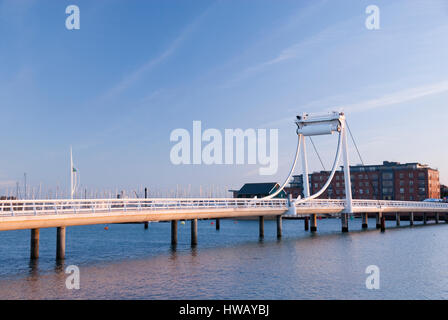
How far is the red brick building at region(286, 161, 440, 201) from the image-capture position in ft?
452

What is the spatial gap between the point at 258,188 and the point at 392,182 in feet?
157

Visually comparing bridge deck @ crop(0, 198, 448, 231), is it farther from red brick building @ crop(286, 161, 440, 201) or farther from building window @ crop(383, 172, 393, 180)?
building window @ crop(383, 172, 393, 180)

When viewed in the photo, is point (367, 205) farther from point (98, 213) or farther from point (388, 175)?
point (388, 175)

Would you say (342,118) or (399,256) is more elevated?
(342,118)

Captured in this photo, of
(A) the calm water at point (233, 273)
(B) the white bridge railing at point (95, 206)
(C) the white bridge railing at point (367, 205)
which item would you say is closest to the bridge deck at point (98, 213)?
(B) the white bridge railing at point (95, 206)

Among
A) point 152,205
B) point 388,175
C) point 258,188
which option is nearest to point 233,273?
point 152,205

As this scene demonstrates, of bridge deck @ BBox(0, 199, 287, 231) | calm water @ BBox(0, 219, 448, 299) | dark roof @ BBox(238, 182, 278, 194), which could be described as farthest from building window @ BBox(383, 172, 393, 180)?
calm water @ BBox(0, 219, 448, 299)

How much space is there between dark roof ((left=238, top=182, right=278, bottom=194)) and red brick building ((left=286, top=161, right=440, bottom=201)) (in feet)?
109
